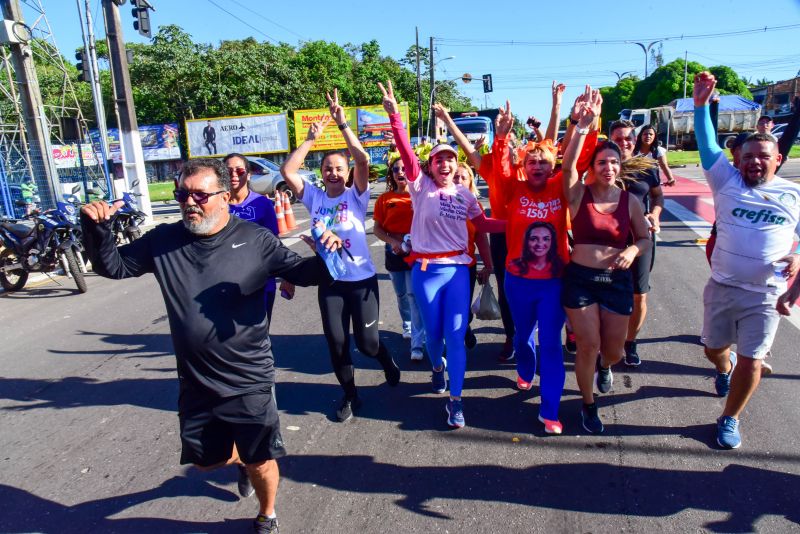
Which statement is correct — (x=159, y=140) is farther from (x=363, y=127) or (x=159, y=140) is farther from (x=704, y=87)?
(x=704, y=87)

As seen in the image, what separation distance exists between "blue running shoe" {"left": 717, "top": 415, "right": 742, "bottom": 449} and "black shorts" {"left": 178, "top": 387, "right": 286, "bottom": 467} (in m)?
2.63

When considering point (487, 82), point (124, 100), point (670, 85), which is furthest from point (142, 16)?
point (670, 85)

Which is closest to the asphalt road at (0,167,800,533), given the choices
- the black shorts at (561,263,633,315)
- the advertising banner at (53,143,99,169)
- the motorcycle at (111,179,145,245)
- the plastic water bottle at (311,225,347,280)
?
the black shorts at (561,263,633,315)

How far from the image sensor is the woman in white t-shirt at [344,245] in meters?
3.78

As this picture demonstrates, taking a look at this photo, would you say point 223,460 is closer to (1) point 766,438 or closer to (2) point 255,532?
(2) point 255,532

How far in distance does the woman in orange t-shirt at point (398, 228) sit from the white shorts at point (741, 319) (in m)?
2.09

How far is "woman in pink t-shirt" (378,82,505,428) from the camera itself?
3725mm

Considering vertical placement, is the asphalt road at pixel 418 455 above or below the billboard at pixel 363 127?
below

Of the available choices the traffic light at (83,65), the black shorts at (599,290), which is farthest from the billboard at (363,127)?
the black shorts at (599,290)

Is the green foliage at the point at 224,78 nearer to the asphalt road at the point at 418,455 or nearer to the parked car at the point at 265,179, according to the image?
the parked car at the point at 265,179

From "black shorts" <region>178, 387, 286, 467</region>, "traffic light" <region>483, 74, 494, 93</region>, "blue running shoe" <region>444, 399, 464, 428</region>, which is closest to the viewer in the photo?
"black shorts" <region>178, 387, 286, 467</region>

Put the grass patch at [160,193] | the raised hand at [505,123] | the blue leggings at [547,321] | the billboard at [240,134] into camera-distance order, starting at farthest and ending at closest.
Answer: the grass patch at [160,193], the billboard at [240,134], the raised hand at [505,123], the blue leggings at [547,321]

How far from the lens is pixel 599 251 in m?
3.42

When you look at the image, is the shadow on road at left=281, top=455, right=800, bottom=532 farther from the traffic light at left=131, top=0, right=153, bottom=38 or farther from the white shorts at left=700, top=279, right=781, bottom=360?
the traffic light at left=131, top=0, right=153, bottom=38
